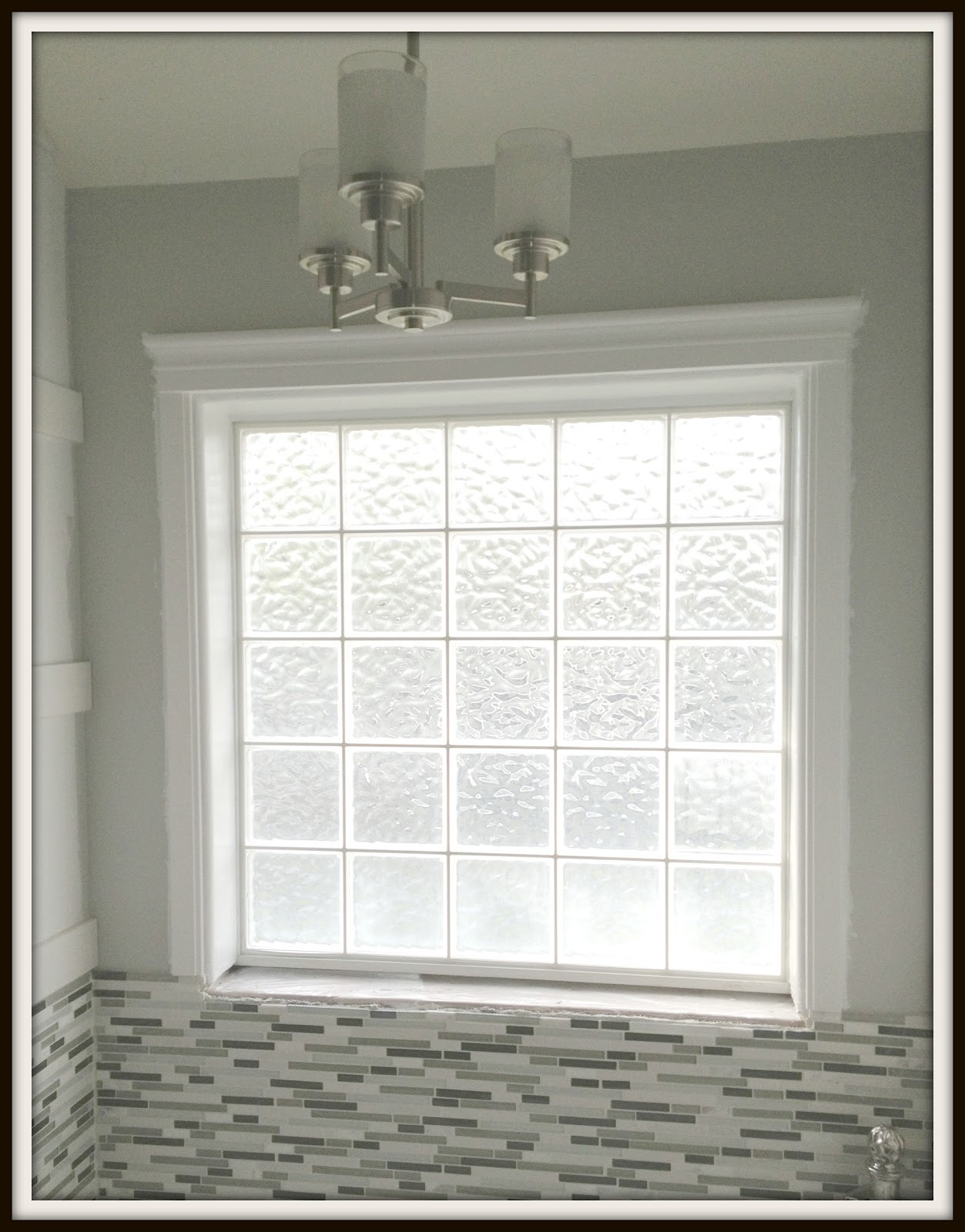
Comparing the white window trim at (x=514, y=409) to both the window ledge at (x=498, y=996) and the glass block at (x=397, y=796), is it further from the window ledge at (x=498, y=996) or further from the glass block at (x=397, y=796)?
the glass block at (x=397, y=796)

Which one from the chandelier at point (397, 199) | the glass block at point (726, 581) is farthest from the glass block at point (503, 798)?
the chandelier at point (397, 199)

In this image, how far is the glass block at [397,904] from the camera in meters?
2.03

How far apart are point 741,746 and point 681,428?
2.16ft

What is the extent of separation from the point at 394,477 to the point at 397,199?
1175mm

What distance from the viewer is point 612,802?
1967mm

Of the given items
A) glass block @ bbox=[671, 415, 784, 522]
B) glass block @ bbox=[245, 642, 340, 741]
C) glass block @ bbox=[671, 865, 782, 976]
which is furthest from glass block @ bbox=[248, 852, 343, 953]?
glass block @ bbox=[671, 415, 784, 522]

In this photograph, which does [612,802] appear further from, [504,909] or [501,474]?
[501,474]

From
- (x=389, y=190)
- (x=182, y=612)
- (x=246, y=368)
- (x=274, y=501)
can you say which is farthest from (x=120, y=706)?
(x=389, y=190)

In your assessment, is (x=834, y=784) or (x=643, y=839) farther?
(x=643, y=839)

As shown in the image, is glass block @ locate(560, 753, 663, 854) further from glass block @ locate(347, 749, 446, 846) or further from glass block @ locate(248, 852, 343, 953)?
glass block @ locate(248, 852, 343, 953)

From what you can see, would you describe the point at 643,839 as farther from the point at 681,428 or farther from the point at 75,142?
the point at 75,142

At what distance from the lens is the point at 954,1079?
1552mm

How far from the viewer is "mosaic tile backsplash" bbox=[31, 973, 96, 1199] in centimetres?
179

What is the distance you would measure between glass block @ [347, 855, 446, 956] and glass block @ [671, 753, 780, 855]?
529 mm
